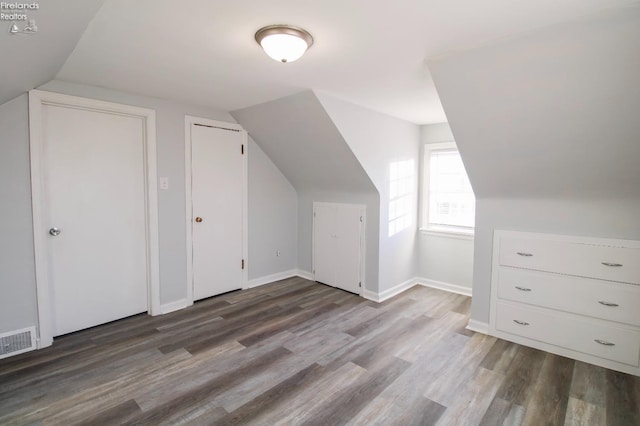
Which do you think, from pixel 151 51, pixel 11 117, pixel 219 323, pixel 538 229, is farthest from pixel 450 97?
pixel 11 117

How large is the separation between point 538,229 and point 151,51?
327cm

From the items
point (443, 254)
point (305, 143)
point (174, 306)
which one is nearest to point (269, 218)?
point (305, 143)

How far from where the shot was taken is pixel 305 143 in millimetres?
3613

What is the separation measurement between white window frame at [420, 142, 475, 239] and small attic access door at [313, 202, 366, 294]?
3.25 ft

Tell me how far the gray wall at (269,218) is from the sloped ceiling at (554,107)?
2.47 meters

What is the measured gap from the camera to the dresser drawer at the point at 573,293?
2.40m

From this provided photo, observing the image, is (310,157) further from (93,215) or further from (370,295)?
(93,215)

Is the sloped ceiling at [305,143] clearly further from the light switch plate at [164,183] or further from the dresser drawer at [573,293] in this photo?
the dresser drawer at [573,293]

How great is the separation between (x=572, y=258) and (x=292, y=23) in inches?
107

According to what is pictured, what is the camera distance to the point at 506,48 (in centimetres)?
190

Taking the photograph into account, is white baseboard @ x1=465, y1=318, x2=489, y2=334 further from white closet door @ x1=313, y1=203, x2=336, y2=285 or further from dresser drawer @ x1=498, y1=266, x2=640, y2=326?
white closet door @ x1=313, y1=203, x2=336, y2=285

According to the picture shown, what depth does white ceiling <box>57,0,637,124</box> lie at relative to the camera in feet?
5.15

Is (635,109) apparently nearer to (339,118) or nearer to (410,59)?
(410,59)

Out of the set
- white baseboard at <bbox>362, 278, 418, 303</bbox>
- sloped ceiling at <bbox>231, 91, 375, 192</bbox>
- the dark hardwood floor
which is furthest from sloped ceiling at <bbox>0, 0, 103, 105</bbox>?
white baseboard at <bbox>362, 278, 418, 303</bbox>
